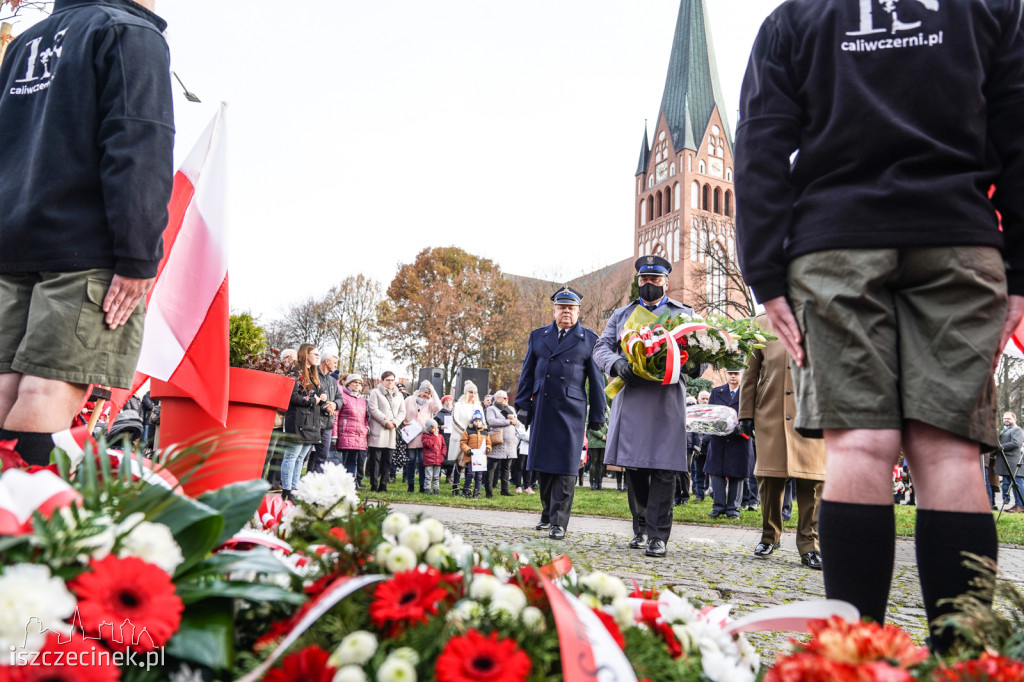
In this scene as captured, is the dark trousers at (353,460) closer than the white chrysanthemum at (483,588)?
No

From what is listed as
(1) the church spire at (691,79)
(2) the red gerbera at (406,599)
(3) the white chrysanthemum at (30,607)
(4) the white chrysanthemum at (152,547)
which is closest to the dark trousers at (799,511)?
(2) the red gerbera at (406,599)

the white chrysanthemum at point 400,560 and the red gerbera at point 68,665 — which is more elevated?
the white chrysanthemum at point 400,560

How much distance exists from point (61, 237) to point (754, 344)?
427 centimetres

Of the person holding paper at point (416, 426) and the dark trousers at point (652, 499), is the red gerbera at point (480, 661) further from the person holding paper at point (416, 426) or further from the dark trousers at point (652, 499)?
the person holding paper at point (416, 426)

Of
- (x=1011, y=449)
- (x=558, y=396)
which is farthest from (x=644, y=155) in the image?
(x=558, y=396)

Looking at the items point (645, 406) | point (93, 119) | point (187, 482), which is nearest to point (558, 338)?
point (645, 406)

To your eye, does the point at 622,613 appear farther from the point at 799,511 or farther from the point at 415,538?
the point at 799,511

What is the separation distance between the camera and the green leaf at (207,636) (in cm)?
112

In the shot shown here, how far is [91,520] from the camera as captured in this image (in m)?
1.17

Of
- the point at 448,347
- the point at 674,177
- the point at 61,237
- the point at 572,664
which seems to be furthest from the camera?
the point at 674,177

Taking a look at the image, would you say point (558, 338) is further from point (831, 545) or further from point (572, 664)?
point (572, 664)

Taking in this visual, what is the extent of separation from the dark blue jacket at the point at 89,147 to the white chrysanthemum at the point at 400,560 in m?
1.71

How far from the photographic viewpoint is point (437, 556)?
1426 mm

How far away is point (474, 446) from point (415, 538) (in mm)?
12554
